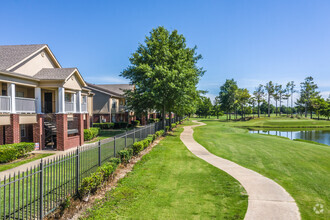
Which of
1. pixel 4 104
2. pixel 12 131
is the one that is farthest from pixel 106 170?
pixel 4 104

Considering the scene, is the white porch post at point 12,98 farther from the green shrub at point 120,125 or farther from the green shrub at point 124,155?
the green shrub at point 120,125

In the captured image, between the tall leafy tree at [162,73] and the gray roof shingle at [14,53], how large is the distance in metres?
10.0

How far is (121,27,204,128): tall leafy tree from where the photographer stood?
71.6 ft

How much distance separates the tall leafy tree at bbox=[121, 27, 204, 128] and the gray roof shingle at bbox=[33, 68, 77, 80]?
7.55 meters

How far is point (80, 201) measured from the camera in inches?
266

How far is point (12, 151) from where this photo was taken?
40.4 feet

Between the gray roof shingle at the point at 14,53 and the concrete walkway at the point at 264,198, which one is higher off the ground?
the gray roof shingle at the point at 14,53

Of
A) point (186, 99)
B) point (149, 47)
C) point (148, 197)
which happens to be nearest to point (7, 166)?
point (148, 197)

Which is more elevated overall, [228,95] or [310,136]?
[228,95]

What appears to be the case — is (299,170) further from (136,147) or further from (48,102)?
(48,102)

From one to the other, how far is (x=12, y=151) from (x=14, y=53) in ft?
31.0

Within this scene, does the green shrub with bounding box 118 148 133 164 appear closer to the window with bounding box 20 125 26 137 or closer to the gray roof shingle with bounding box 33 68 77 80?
the gray roof shingle with bounding box 33 68 77 80

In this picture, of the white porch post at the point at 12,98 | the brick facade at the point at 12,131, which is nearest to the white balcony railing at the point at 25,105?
the white porch post at the point at 12,98

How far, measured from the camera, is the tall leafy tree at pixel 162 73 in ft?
71.6
